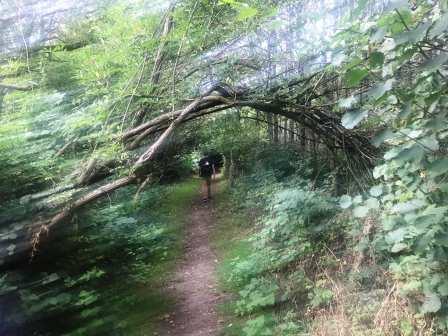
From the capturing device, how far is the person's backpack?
468cm

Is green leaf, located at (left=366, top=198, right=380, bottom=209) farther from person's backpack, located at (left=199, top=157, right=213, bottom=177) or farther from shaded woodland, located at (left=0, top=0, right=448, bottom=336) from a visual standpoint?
person's backpack, located at (left=199, top=157, right=213, bottom=177)

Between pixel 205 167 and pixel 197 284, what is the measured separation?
1.50 meters

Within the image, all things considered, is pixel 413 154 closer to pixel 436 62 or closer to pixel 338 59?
pixel 436 62

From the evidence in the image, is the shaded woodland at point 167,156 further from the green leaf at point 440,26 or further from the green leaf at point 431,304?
the green leaf at point 440,26

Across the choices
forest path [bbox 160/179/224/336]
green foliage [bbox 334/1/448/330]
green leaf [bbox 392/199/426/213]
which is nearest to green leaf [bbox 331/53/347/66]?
green foliage [bbox 334/1/448/330]

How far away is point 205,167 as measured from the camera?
15.5ft

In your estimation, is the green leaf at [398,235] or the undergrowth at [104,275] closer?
the green leaf at [398,235]

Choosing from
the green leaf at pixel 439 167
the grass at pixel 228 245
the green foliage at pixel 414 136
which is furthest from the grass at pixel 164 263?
the green leaf at pixel 439 167

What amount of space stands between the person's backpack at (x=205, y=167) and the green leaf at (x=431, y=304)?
2.95 metres

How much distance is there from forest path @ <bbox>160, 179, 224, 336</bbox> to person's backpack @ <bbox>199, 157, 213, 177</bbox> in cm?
17

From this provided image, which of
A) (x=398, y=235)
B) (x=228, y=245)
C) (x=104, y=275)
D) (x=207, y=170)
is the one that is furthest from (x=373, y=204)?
(x=207, y=170)

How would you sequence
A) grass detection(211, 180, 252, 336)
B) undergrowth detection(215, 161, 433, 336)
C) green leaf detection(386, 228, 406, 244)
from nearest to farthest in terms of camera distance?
green leaf detection(386, 228, 406, 244) → undergrowth detection(215, 161, 433, 336) → grass detection(211, 180, 252, 336)

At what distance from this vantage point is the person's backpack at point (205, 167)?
4.68 meters

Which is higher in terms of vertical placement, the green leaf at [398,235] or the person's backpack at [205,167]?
the person's backpack at [205,167]
